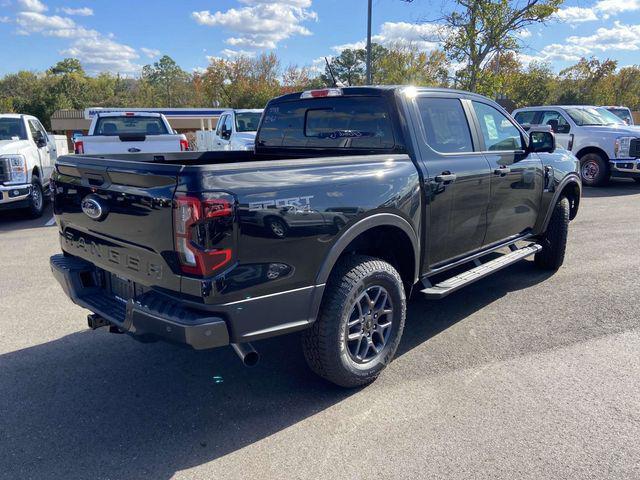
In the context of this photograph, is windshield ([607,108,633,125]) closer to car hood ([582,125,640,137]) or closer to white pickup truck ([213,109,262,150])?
car hood ([582,125,640,137])

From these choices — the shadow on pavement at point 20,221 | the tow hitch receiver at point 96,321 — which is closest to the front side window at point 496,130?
the tow hitch receiver at point 96,321

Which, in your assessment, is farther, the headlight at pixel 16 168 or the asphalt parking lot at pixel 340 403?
the headlight at pixel 16 168

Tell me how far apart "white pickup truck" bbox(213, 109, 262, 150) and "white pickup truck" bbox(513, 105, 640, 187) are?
282 inches

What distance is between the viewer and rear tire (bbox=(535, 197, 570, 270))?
18.4ft

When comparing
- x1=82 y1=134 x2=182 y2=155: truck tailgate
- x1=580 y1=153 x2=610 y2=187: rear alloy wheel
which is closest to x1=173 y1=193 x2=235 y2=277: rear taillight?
x1=82 y1=134 x2=182 y2=155: truck tailgate

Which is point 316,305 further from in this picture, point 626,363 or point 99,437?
point 626,363

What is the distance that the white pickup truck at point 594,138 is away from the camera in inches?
481

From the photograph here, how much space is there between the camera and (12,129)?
9.44 metres

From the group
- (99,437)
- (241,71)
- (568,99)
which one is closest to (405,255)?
(99,437)

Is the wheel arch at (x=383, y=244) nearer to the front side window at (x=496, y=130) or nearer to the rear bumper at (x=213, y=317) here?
the rear bumper at (x=213, y=317)

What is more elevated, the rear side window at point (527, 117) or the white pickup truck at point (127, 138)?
the rear side window at point (527, 117)

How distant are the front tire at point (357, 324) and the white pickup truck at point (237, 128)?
967cm

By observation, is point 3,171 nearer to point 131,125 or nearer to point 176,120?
point 131,125

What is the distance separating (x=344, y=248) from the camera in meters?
3.03
